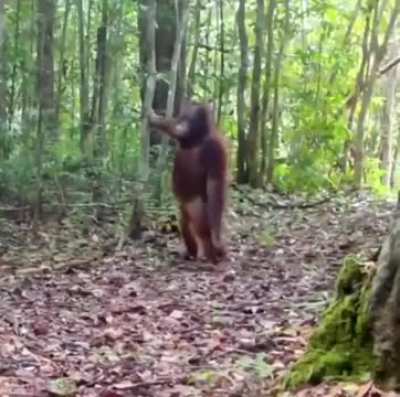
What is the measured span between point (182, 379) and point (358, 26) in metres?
13.0

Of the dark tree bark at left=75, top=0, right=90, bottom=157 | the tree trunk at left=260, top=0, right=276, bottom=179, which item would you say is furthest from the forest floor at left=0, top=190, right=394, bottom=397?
the tree trunk at left=260, top=0, right=276, bottom=179

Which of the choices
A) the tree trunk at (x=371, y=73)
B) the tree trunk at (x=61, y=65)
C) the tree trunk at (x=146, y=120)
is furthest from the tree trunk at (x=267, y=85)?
the tree trunk at (x=146, y=120)

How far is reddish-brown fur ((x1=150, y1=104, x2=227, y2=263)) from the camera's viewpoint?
8.08 meters

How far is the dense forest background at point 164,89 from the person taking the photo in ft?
30.7

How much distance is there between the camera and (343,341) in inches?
143

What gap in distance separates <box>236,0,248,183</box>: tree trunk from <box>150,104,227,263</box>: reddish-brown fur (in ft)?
14.0

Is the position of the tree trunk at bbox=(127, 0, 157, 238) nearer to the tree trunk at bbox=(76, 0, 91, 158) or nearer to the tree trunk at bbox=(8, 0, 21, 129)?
the tree trunk at bbox=(76, 0, 91, 158)

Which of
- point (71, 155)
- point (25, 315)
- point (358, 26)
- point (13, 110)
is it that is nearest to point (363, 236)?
point (71, 155)

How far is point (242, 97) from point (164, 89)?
136 centimetres

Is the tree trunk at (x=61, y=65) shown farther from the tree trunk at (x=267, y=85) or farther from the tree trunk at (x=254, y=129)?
the tree trunk at (x=267, y=85)

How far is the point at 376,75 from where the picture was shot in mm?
15547

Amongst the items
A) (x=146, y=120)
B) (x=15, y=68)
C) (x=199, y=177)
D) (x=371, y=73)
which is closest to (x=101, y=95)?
(x=15, y=68)

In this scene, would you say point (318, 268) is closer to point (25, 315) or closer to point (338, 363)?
A: point (25, 315)

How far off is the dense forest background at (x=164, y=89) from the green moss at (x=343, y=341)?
14.8ft
